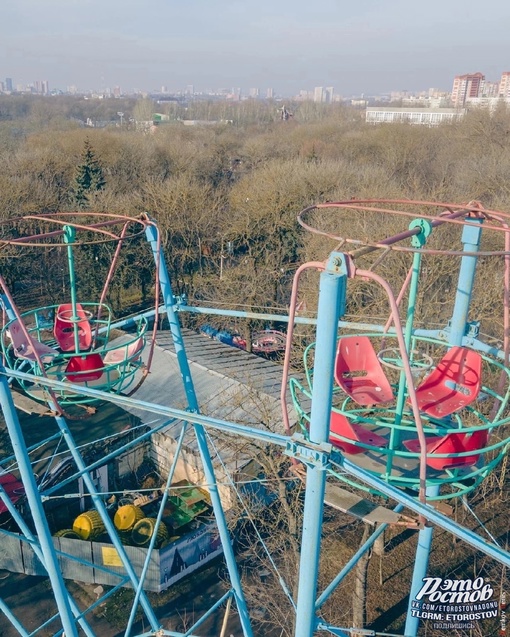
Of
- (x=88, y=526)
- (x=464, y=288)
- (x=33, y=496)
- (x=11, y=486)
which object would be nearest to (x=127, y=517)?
(x=88, y=526)

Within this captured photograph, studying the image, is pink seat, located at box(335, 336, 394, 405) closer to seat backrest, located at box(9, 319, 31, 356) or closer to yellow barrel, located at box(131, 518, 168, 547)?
seat backrest, located at box(9, 319, 31, 356)

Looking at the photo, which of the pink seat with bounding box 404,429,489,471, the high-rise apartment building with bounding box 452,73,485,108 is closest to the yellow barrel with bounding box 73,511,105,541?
the pink seat with bounding box 404,429,489,471

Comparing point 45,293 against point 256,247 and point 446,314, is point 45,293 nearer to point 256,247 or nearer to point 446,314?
point 256,247

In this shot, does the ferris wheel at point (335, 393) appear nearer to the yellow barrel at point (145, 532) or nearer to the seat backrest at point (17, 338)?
the seat backrest at point (17, 338)

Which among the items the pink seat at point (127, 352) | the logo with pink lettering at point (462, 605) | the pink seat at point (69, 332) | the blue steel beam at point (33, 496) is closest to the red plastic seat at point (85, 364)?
the pink seat at point (127, 352)

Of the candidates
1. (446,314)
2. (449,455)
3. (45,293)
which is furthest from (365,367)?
(45,293)

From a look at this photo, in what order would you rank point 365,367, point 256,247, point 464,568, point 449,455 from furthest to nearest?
point 256,247 < point 464,568 < point 365,367 < point 449,455

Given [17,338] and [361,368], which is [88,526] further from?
[361,368]
